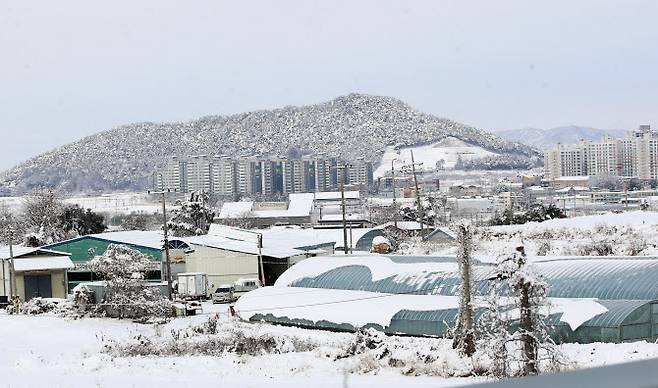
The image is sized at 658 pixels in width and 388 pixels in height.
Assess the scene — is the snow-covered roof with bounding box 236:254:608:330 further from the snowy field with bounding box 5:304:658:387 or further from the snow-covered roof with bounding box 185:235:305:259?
the snow-covered roof with bounding box 185:235:305:259

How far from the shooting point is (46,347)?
2388 cm

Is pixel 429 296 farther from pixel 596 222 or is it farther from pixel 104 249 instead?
pixel 596 222

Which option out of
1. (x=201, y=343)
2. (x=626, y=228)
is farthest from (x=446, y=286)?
(x=626, y=228)

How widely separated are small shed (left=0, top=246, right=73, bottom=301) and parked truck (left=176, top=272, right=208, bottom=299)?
4.78m

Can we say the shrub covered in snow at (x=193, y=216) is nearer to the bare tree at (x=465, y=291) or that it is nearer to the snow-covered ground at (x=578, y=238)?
the snow-covered ground at (x=578, y=238)

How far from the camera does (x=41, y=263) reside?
39.1m

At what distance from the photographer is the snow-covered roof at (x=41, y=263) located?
38.5m

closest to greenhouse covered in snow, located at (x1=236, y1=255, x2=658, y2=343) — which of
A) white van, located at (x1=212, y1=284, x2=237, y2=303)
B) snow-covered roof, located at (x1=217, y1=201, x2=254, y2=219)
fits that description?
white van, located at (x1=212, y1=284, x2=237, y2=303)

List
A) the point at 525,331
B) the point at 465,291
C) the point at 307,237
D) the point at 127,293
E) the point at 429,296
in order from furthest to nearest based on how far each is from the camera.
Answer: the point at 307,237
the point at 127,293
the point at 429,296
the point at 465,291
the point at 525,331

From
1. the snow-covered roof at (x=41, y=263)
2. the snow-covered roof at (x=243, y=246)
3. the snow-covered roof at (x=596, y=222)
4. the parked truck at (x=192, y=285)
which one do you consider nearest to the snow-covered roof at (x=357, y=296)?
the parked truck at (x=192, y=285)

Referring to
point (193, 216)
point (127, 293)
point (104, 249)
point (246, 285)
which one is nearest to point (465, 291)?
point (127, 293)

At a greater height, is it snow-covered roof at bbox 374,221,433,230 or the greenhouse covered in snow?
the greenhouse covered in snow

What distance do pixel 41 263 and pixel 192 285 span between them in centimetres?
652

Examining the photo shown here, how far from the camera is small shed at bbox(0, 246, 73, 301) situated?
3872cm
